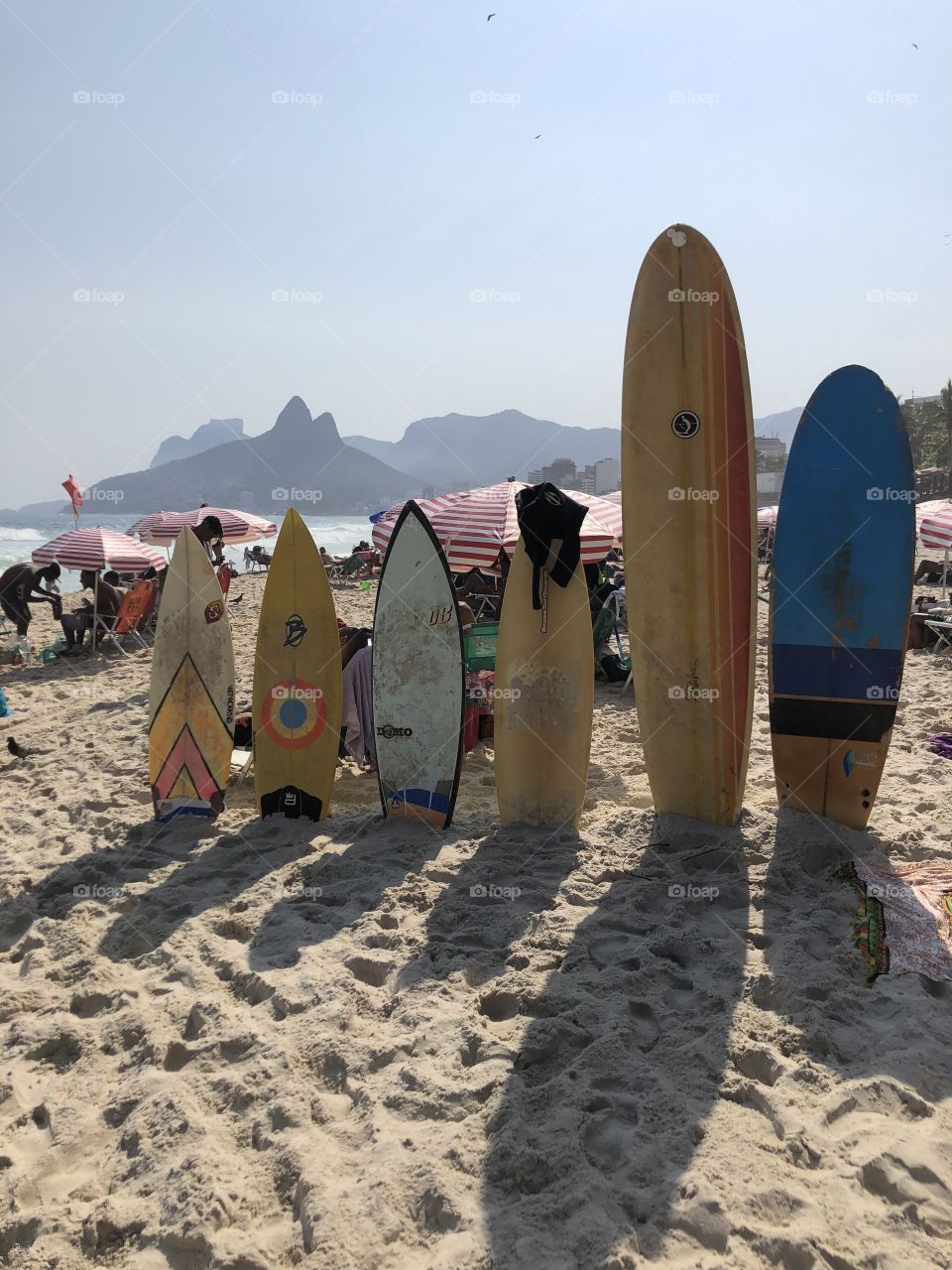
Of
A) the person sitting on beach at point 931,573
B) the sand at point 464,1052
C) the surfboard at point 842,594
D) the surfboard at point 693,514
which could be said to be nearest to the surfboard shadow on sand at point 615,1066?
the sand at point 464,1052

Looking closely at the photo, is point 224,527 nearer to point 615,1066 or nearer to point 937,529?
point 937,529

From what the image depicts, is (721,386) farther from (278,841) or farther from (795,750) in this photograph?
(278,841)

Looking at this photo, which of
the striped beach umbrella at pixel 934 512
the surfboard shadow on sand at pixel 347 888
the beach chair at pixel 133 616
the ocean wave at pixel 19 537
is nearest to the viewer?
the surfboard shadow on sand at pixel 347 888

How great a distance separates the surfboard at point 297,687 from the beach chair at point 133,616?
19.0 feet

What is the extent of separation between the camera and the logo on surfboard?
4.64 meters

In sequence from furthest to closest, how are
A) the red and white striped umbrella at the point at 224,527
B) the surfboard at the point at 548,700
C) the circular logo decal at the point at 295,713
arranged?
the red and white striped umbrella at the point at 224,527, the circular logo decal at the point at 295,713, the surfboard at the point at 548,700

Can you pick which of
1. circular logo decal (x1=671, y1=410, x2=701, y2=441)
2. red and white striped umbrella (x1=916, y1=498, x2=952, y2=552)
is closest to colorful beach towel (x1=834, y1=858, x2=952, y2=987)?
circular logo decal (x1=671, y1=410, x2=701, y2=441)

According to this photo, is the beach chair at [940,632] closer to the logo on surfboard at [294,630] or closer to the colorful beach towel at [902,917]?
the colorful beach towel at [902,917]

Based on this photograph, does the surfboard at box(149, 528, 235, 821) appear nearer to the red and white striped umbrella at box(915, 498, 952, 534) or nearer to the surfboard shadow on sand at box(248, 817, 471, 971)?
the surfboard shadow on sand at box(248, 817, 471, 971)

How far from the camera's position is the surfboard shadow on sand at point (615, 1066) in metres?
1.97

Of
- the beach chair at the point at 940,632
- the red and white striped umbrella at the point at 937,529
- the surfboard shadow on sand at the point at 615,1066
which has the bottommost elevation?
the surfboard shadow on sand at the point at 615,1066

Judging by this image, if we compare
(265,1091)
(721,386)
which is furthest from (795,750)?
(265,1091)

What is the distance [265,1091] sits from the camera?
2447 mm

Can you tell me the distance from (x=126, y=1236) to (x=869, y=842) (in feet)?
11.2
